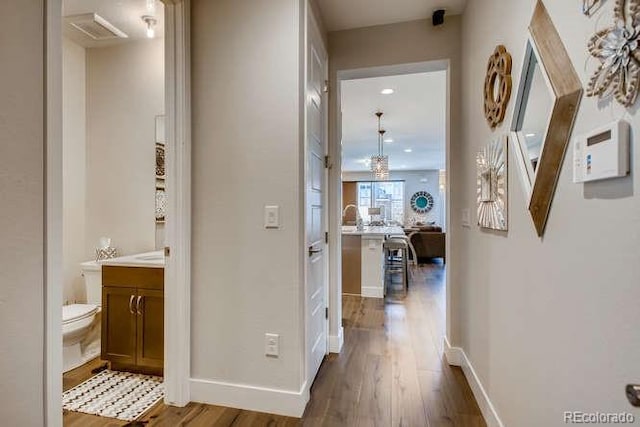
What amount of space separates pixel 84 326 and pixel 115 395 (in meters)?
0.62

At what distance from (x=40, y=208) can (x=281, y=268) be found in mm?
1088

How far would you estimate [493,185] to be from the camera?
1.65m

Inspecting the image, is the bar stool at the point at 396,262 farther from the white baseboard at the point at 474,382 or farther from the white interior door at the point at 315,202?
the white interior door at the point at 315,202

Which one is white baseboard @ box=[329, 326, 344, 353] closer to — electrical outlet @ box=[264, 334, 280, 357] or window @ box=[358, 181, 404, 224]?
electrical outlet @ box=[264, 334, 280, 357]

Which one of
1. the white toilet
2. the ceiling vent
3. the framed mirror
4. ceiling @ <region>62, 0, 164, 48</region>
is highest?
ceiling @ <region>62, 0, 164, 48</region>

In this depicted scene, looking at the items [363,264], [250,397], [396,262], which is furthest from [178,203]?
[396,262]

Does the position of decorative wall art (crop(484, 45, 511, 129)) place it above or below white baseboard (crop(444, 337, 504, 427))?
above

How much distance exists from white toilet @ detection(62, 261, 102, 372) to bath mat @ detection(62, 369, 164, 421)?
11.2 inches

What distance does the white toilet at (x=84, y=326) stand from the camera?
85.0 inches

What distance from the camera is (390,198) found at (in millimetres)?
11695

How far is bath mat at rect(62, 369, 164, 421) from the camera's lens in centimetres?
178

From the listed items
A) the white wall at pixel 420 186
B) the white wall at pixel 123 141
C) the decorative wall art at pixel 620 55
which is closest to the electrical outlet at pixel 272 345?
the white wall at pixel 123 141

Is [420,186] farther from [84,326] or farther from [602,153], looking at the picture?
[602,153]

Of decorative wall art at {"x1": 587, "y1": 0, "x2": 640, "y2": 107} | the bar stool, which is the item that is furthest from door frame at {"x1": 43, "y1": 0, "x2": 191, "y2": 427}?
the bar stool
